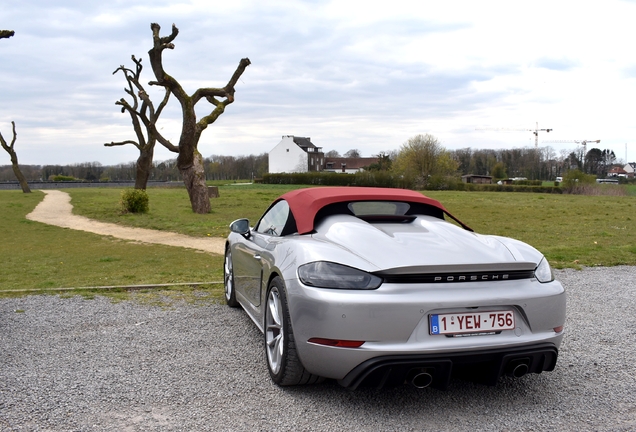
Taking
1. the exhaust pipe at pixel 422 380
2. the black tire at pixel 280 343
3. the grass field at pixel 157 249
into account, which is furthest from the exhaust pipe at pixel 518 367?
the grass field at pixel 157 249

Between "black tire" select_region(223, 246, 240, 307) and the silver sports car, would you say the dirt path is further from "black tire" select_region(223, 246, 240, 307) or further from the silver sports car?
the silver sports car

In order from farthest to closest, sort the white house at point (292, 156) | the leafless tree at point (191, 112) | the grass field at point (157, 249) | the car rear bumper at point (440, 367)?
the white house at point (292, 156)
the leafless tree at point (191, 112)
the grass field at point (157, 249)
the car rear bumper at point (440, 367)

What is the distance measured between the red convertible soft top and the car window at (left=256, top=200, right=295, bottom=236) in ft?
0.25

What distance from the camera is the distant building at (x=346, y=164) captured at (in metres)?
126

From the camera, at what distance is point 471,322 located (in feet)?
10.9

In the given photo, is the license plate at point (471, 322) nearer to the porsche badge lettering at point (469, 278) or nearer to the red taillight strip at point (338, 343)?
the porsche badge lettering at point (469, 278)

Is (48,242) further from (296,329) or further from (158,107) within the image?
(158,107)

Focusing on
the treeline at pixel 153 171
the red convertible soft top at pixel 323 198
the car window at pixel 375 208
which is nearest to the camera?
the red convertible soft top at pixel 323 198

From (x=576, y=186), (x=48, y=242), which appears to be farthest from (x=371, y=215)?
(x=576, y=186)

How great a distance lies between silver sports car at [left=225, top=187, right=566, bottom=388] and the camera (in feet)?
10.6

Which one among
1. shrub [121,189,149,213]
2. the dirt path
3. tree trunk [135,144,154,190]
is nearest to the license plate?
the dirt path

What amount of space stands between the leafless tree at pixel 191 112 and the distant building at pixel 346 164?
101 metres

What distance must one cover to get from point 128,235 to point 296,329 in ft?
45.4

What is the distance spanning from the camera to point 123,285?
7641mm
